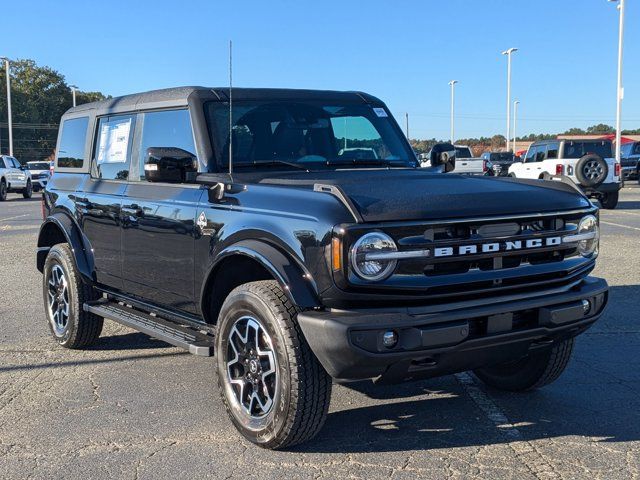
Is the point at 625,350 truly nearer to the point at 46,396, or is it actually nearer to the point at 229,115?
the point at 229,115

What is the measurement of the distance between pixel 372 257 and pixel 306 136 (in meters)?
1.88

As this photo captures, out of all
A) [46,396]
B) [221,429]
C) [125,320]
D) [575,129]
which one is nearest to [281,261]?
[221,429]

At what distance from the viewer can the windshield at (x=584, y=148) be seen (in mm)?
18973

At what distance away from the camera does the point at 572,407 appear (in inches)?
173

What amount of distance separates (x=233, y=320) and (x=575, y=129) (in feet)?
306

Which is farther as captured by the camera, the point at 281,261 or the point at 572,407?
the point at 572,407

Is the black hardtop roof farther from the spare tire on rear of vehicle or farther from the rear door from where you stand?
the spare tire on rear of vehicle

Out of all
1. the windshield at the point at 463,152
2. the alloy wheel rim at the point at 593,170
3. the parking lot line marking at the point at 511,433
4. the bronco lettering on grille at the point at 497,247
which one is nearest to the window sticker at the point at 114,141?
the bronco lettering on grille at the point at 497,247

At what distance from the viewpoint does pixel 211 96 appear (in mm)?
4789

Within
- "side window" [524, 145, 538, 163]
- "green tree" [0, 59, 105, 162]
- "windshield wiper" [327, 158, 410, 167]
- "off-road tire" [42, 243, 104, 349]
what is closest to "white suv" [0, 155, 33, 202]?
"side window" [524, 145, 538, 163]

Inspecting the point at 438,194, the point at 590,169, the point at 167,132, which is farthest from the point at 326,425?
the point at 590,169

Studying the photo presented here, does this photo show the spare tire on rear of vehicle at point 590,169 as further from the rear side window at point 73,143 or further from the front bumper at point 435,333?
the front bumper at point 435,333

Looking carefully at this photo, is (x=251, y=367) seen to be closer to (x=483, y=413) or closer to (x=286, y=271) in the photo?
(x=286, y=271)

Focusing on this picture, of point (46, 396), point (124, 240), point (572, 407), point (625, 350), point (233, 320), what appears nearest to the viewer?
point (233, 320)
